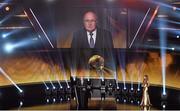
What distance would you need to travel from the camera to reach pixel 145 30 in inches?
492

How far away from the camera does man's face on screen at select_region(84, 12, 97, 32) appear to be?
12.8 meters

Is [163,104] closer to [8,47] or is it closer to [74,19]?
[74,19]

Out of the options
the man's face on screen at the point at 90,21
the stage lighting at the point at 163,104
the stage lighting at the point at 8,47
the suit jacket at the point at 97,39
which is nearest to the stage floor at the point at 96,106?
the stage lighting at the point at 163,104

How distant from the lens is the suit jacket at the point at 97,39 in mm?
12852

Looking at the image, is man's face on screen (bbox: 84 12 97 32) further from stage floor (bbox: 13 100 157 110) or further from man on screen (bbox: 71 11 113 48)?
stage floor (bbox: 13 100 157 110)

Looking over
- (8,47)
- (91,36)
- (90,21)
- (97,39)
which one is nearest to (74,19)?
(90,21)

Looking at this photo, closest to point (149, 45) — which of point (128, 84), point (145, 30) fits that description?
point (145, 30)

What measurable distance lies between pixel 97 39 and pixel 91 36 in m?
0.21

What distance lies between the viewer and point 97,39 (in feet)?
42.3

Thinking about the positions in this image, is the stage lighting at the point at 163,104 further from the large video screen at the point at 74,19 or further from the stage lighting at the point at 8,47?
the stage lighting at the point at 8,47

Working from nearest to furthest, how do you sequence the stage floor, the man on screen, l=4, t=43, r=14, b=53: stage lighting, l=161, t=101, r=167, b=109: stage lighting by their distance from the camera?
the stage floor → l=161, t=101, r=167, b=109: stage lighting → l=4, t=43, r=14, b=53: stage lighting → the man on screen

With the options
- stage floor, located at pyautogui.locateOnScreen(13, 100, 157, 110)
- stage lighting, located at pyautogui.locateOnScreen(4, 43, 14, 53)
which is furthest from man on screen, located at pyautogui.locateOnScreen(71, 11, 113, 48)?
stage floor, located at pyautogui.locateOnScreen(13, 100, 157, 110)

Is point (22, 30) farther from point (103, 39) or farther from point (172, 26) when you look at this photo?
point (172, 26)

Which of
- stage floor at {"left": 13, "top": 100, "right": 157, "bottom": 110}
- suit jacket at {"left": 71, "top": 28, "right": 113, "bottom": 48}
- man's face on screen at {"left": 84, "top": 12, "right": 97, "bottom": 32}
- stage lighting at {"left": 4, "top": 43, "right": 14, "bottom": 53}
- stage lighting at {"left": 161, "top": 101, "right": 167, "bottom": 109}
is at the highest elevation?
man's face on screen at {"left": 84, "top": 12, "right": 97, "bottom": 32}
